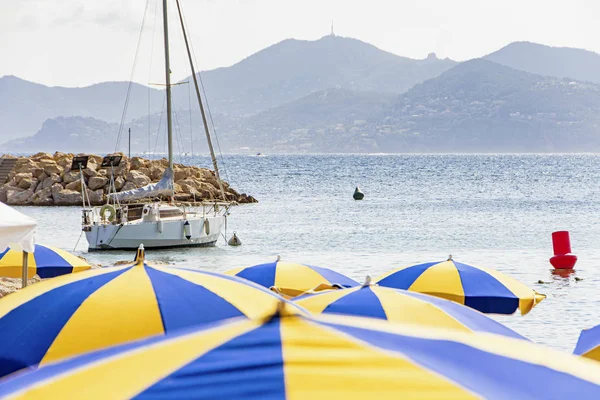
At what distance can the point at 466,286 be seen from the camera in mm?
10570

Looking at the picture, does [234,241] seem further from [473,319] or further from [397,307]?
[473,319]

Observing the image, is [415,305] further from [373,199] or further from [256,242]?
[373,199]

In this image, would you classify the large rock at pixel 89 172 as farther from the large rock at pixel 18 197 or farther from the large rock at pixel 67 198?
the large rock at pixel 18 197

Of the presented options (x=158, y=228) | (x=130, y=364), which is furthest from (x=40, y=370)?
(x=158, y=228)

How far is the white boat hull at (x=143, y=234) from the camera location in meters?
25.9

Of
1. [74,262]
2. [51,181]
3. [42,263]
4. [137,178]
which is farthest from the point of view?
[51,181]

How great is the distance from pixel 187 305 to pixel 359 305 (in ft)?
5.31

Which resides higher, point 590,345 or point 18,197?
A: point 590,345

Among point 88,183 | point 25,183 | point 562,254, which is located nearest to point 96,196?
point 88,183

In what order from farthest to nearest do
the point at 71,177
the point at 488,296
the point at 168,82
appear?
the point at 71,177 → the point at 168,82 → the point at 488,296

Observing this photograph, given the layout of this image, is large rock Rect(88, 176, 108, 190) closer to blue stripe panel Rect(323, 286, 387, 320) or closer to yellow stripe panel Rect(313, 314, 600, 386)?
blue stripe panel Rect(323, 286, 387, 320)

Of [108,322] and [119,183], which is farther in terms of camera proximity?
[119,183]

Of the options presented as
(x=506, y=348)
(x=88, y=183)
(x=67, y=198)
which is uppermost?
(x=506, y=348)

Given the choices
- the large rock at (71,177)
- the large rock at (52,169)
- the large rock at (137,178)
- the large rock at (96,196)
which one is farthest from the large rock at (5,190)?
the large rock at (137,178)
